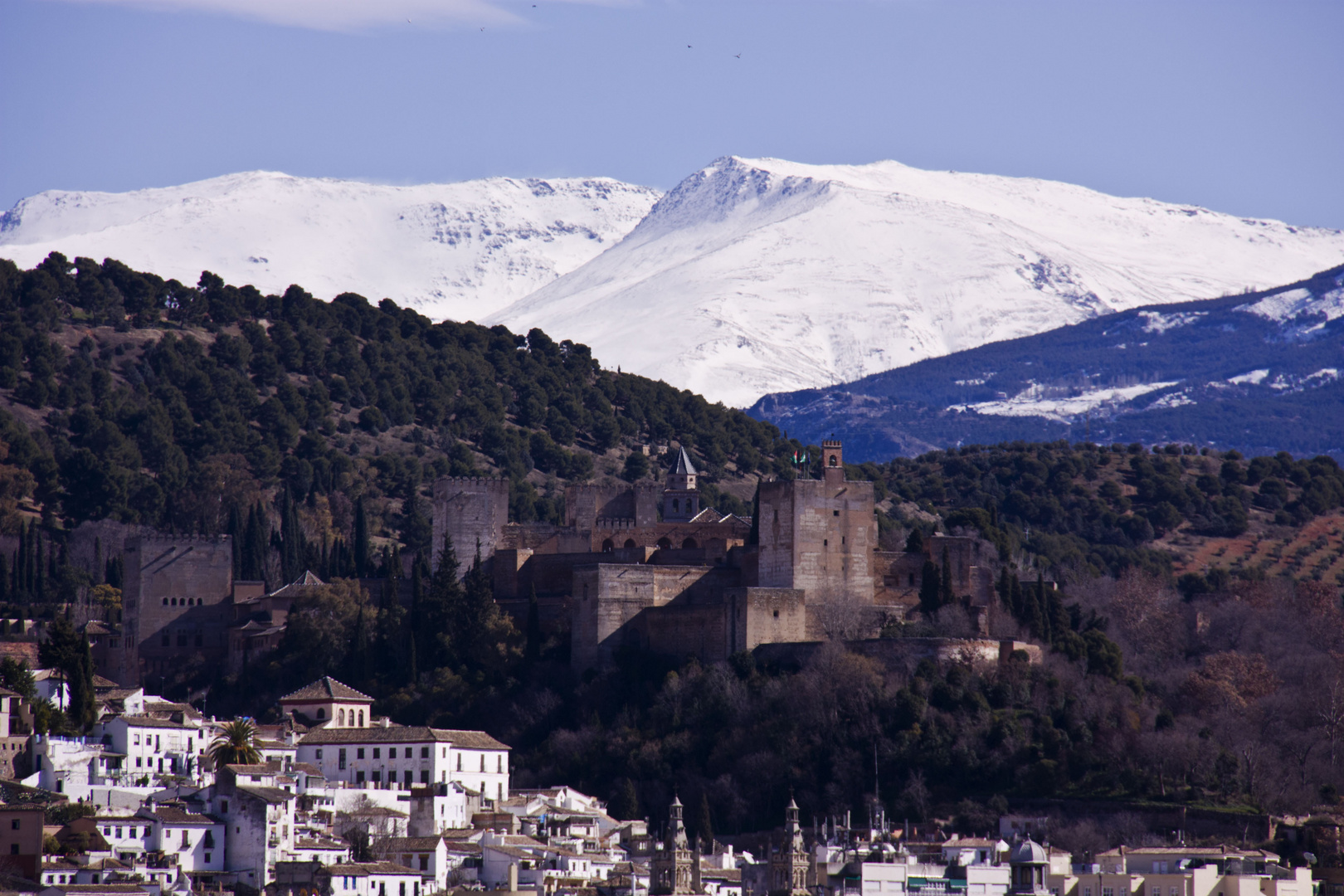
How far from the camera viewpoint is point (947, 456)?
126375 mm

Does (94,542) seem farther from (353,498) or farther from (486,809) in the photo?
(486,809)

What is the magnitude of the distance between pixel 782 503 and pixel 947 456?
177 feet

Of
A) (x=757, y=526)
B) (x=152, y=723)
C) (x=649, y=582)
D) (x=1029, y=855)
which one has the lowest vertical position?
(x=1029, y=855)

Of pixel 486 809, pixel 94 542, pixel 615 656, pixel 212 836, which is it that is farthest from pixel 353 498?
pixel 212 836

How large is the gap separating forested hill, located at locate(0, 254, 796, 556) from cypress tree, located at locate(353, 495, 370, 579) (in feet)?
11.8

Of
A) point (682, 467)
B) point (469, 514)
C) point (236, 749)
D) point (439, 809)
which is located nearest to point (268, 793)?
point (236, 749)

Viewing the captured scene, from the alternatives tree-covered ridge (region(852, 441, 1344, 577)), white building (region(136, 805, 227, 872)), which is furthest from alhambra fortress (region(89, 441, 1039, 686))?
tree-covered ridge (region(852, 441, 1344, 577))

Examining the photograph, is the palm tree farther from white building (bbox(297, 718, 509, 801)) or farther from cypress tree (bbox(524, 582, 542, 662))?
cypress tree (bbox(524, 582, 542, 662))

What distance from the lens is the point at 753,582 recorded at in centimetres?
7444

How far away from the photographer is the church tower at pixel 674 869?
184 feet

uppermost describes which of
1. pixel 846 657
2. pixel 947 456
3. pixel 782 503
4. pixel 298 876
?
pixel 947 456

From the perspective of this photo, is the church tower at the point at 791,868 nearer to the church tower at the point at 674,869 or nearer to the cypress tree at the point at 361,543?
the church tower at the point at 674,869

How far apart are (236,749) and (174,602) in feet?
71.8

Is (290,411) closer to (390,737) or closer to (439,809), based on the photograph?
(390,737)
